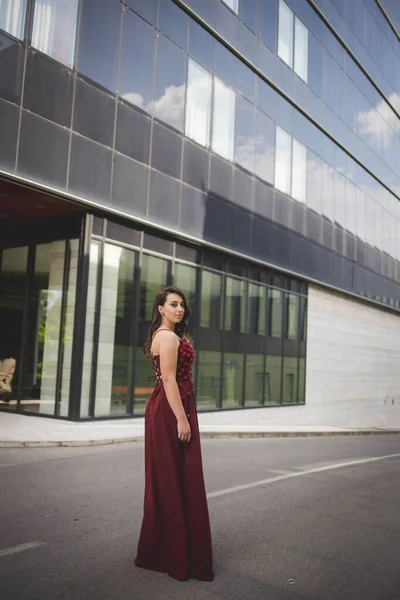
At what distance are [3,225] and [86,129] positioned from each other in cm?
421

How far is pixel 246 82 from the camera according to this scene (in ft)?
67.2

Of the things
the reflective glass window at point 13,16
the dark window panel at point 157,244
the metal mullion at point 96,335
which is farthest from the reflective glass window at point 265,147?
the reflective glass window at point 13,16

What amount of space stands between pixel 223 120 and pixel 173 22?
11.2ft

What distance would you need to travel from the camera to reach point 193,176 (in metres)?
17.5

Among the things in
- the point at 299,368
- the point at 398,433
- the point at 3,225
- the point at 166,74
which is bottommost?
the point at 398,433

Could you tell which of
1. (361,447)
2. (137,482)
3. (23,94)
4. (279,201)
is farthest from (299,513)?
(279,201)

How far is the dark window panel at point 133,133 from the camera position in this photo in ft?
49.1

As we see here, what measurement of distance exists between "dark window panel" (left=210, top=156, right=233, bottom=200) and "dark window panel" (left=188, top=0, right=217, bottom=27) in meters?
4.18

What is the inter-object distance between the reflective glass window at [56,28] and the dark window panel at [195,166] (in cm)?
454

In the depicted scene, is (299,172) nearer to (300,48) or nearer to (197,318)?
(300,48)

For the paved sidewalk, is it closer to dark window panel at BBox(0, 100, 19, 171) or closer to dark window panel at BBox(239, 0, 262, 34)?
dark window panel at BBox(0, 100, 19, 171)

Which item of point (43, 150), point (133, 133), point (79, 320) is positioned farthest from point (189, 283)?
point (43, 150)

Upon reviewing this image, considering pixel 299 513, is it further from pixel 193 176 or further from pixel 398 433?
pixel 398 433

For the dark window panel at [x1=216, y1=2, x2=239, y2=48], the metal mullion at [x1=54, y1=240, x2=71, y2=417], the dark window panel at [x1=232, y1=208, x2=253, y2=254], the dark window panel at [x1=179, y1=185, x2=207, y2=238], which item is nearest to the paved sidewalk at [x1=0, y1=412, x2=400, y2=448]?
the metal mullion at [x1=54, y1=240, x2=71, y2=417]
